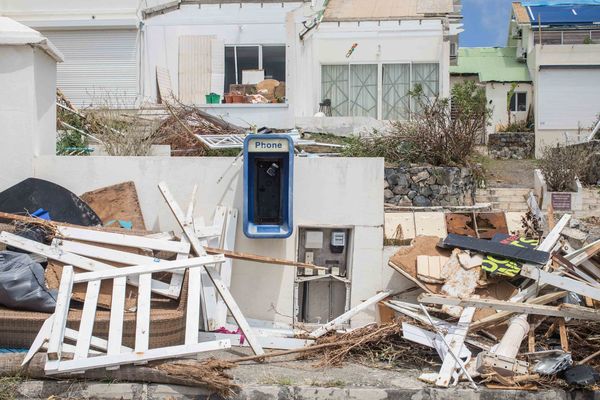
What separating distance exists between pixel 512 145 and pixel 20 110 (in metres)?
22.4

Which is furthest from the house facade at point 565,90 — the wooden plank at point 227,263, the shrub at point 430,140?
the wooden plank at point 227,263

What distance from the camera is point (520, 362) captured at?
657 centimetres

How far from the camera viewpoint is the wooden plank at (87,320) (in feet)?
20.4

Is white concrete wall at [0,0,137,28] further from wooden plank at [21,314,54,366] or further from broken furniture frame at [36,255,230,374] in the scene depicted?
wooden plank at [21,314,54,366]

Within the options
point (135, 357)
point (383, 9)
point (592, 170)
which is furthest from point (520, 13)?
point (135, 357)

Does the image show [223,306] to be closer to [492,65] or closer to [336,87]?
[336,87]

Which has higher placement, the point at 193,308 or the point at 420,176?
the point at 420,176

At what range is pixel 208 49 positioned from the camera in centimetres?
2048

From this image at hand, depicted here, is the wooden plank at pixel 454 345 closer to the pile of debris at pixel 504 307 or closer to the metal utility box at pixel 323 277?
the pile of debris at pixel 504 307

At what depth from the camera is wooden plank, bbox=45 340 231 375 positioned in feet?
19.8

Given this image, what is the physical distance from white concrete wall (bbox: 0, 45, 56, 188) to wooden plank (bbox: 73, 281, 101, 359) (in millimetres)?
2779

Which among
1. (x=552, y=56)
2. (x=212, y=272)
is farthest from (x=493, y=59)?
(x=212, y=272)

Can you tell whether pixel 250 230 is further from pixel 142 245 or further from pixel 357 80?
pixel 357 80

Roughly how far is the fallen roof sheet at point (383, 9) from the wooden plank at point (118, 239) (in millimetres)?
16800
